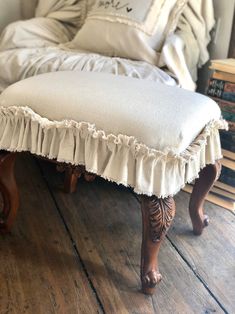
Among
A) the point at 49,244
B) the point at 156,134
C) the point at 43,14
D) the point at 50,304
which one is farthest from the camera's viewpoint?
the point at 43,14

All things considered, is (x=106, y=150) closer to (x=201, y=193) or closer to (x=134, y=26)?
(x=201, y=193)

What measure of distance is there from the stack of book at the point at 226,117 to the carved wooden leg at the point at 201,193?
0.77 feet

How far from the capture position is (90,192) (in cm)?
141

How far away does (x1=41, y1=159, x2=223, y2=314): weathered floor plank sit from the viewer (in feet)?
3.07

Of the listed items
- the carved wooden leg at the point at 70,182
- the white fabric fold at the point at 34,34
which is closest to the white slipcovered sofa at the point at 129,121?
the white fabric fold at the point at 34,34

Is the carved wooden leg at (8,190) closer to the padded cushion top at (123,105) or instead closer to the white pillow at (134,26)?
the padded cushion top at (123,105)

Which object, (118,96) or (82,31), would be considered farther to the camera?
(82,31)

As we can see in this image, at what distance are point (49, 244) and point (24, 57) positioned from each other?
0.64 metres

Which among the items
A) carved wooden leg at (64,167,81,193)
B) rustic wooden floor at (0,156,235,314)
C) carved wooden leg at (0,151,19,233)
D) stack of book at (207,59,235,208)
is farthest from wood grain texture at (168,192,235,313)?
carved wooden leg at (0,151,19,233)

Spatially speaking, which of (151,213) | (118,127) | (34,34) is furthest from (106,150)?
(34,34)

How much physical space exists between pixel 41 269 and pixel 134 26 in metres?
0.88

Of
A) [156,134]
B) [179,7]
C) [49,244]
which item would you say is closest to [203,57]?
[179,7]

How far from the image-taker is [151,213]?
2.77ft

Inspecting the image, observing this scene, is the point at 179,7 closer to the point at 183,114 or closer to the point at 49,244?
the point at 183,114
